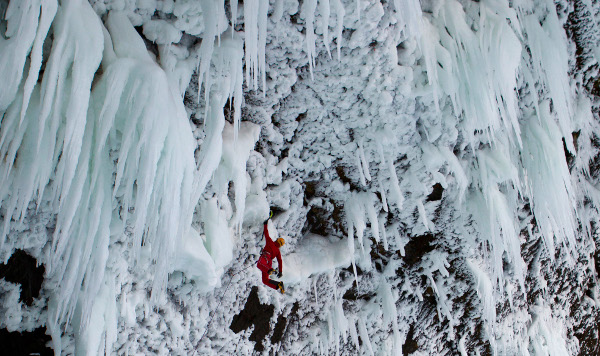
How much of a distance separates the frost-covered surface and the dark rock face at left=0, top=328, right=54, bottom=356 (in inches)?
2.2

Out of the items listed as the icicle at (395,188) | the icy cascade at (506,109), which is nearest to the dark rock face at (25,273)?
the icicle at (395,188)

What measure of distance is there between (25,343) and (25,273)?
33cm

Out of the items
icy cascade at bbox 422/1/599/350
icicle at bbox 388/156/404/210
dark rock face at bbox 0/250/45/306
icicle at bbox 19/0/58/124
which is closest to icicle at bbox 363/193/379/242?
icicle at bbox 388/156/404/210

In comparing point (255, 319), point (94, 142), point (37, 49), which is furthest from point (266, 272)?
point (37, 49)

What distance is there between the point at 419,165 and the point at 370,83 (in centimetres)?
68

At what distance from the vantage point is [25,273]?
1.75 meters

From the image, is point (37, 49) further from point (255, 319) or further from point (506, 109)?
point (506, 109)

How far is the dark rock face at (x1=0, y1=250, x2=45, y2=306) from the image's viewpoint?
171 centimetres

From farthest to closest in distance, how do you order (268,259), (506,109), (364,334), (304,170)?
(364,334)
(304,170)
(506,109)
(268,259)

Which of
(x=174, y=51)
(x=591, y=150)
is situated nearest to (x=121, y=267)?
(x=174, y=51)

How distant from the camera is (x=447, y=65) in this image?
2.19 m

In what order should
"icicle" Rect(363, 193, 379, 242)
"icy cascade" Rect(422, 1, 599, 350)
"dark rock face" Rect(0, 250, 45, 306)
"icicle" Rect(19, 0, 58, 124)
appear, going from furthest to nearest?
1. "icicle" Rect(363, 193, 379, 242)
2. "icy cascade" Rect(422, 1, 599, 350)
3. "dark rock face" Rect(0, 250, 45, 306)
4. "icicle" Rect(19, 0, 58, 124)

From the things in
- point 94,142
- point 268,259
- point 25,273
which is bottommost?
point 25,273

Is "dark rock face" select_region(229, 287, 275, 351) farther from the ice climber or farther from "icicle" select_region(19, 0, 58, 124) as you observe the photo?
"icicle" select_region(19, 0, 58, 124)
